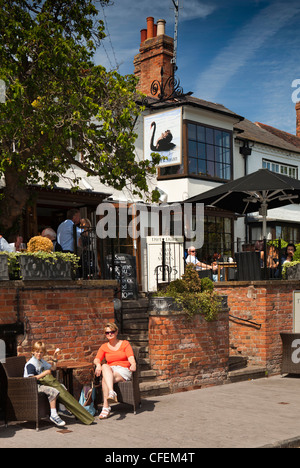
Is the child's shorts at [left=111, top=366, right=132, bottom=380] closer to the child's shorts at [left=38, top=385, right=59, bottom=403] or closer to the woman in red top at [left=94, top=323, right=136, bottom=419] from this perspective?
the woman in red top at [left=94, top=323, right=136, bottom=419]

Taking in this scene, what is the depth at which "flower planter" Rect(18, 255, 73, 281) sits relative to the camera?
8352mm

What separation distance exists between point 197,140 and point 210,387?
1075 centimetres

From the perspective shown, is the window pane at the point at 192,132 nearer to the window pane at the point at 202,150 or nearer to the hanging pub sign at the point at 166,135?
the window pane at the point at 202,150

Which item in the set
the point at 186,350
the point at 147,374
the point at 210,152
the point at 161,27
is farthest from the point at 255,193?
the point at 161,27

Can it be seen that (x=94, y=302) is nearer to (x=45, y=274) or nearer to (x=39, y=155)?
(x=45, y=274)

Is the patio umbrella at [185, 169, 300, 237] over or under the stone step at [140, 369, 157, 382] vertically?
over

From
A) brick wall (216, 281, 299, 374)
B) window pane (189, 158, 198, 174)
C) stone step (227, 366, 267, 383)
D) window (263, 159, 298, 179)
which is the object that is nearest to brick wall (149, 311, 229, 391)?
stone step (227, 366, 267, 383)

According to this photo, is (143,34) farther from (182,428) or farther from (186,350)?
(182,428)

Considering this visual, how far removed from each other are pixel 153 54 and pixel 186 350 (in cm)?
1482

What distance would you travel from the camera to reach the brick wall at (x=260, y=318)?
1259cm

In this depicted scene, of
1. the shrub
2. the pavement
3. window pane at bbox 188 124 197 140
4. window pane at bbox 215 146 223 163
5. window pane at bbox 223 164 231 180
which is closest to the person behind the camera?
the pavement

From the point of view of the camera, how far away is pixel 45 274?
28.0 feet

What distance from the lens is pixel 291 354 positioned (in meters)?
12.2

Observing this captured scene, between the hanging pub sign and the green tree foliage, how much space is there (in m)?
5.16
